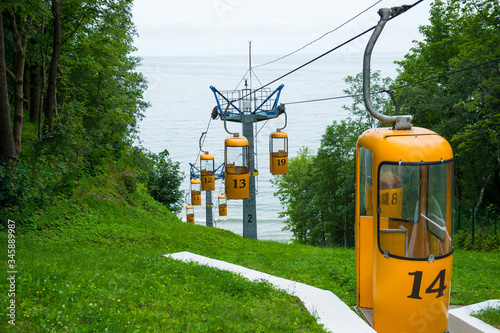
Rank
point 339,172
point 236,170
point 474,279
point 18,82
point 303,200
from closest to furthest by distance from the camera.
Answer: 1. point 474,279
2. point 18,82
3. point 236,170
4. point 339,172
5. point 303,200

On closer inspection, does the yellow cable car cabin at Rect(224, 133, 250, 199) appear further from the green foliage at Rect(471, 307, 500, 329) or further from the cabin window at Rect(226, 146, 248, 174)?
the green foliage at Rect(471, 307, 500, 329)

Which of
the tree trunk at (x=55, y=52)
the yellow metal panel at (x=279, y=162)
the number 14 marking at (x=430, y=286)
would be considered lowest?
the number 14 marking at (x=430, y=286)

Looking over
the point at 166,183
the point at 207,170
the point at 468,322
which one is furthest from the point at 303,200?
the point at 468,322

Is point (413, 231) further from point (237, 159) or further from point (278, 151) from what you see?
point (278, 151)

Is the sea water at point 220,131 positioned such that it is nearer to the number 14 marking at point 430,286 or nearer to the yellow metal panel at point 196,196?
the yellow metal panel at point 196,196

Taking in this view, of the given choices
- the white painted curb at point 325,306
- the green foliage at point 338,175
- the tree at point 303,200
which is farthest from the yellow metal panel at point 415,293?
the tree at point 303,200

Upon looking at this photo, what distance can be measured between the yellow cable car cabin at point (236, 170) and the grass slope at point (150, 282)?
188 cm

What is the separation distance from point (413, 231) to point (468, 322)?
2544 mm

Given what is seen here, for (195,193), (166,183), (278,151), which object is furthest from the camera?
(166,183)

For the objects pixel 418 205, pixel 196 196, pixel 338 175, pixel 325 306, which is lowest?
pixel 325 306

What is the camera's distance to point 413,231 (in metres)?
5.04

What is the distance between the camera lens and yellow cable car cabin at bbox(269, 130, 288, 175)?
16.6 meters

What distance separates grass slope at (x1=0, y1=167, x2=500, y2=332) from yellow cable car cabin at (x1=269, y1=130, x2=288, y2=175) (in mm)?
3782

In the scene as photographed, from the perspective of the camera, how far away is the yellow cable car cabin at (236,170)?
44.5 feet
